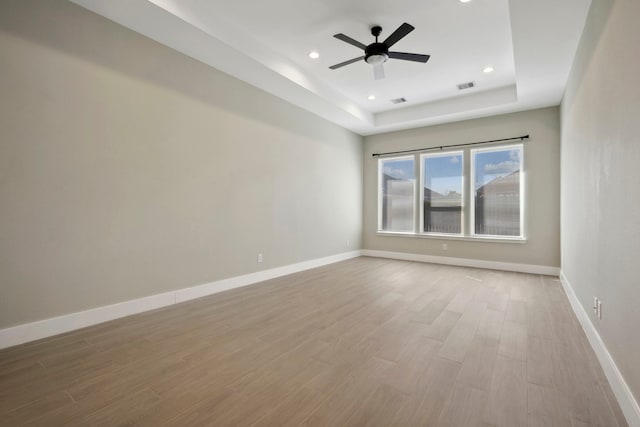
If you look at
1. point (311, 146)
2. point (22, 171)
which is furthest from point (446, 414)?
point (311, 146)

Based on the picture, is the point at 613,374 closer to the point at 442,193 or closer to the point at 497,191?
the point at 497,191

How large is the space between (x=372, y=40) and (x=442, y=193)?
369 centimetres

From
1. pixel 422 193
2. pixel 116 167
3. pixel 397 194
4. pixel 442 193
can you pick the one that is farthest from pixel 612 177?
pixel 397 194

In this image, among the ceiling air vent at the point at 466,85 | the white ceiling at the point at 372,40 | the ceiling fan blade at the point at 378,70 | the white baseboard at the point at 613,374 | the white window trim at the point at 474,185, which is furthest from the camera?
the white window trim at the point at 474,185

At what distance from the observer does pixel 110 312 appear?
2879 mm

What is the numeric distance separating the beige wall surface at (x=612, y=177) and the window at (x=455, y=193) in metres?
2.62

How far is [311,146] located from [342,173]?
3.89 feet

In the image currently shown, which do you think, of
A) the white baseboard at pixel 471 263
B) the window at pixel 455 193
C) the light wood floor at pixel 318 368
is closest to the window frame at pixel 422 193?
the window at pixel 455 193

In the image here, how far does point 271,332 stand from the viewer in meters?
2.63

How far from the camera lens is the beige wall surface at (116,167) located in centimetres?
240

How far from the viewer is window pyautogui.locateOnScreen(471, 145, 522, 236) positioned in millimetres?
5461

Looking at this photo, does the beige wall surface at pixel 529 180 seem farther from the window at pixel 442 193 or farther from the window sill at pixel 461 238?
the window at pixel 442 193

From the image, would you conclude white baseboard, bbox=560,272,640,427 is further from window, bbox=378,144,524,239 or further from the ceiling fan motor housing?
the ceiling fan motor housing

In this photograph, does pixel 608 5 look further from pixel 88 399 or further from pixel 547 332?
pixel 88 399
